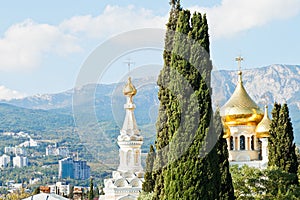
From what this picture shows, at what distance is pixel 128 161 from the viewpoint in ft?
103

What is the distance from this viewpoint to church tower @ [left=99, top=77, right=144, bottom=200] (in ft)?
99.0

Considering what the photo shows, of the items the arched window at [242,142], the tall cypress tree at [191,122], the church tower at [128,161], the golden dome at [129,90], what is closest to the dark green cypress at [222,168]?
the tall cypress tree at [191,122]

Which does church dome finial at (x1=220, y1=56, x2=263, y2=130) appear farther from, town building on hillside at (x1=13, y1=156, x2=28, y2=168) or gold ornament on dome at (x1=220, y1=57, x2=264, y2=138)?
town building on hillside at (x1=13, y1=156, x2=28, y2=168)

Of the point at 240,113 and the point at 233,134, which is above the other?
the point at 240,113

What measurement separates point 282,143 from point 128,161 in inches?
395

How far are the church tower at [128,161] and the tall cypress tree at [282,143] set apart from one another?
8.59 metres

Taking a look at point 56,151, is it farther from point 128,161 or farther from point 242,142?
point 242,142

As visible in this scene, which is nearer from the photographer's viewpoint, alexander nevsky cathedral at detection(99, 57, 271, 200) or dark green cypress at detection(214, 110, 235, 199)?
dark green cypress at detection(214, 110, 235, 199)

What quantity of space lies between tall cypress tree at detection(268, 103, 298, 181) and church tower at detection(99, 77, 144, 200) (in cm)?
859

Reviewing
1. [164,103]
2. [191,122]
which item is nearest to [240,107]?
[164,103]

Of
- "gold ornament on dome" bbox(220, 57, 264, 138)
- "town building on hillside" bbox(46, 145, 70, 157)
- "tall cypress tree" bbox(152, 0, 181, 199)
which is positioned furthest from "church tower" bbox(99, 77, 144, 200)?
"town building on hillside" bbox(46, 145, 70, 157)

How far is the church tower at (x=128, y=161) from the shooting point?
30.2 metres

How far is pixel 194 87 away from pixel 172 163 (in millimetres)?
1807

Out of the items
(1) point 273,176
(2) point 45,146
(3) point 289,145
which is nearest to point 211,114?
(1) point 273,176
